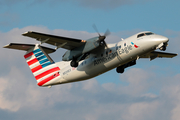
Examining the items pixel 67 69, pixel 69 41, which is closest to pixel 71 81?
pixel 67 69

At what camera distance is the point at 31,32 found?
873 inches

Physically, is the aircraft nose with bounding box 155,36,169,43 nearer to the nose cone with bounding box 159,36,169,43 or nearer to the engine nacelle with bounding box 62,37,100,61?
the nose cone with bounding box 159,36,169,43

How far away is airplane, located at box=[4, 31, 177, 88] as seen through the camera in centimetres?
2339

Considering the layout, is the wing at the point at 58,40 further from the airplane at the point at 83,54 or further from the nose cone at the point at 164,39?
the nose cone at the point at 164,39

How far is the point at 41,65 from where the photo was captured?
2822 cm

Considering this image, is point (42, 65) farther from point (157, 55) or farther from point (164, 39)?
point (164, 39)

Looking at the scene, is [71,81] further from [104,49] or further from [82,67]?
[104,49]

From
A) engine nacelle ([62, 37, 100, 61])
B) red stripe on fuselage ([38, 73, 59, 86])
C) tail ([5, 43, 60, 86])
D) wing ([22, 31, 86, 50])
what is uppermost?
wing ([22, 31, 86, 50])

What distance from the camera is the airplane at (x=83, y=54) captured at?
23.4 metres

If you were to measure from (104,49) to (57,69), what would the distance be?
526cm

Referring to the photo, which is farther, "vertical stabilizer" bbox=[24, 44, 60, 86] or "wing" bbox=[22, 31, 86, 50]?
"vertical stabilizer" bbox=[24, 44, 60, 86]

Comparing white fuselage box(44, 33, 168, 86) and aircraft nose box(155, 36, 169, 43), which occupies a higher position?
aircraft nose box(155, 36, 169, 43)

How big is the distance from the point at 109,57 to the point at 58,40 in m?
4.43

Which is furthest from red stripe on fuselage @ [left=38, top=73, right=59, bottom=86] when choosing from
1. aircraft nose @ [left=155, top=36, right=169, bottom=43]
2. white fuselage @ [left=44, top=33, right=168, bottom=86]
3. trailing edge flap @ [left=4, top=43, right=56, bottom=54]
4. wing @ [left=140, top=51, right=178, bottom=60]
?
aircraft nose @ [left=155, top=36, right=169, bottom=43]
